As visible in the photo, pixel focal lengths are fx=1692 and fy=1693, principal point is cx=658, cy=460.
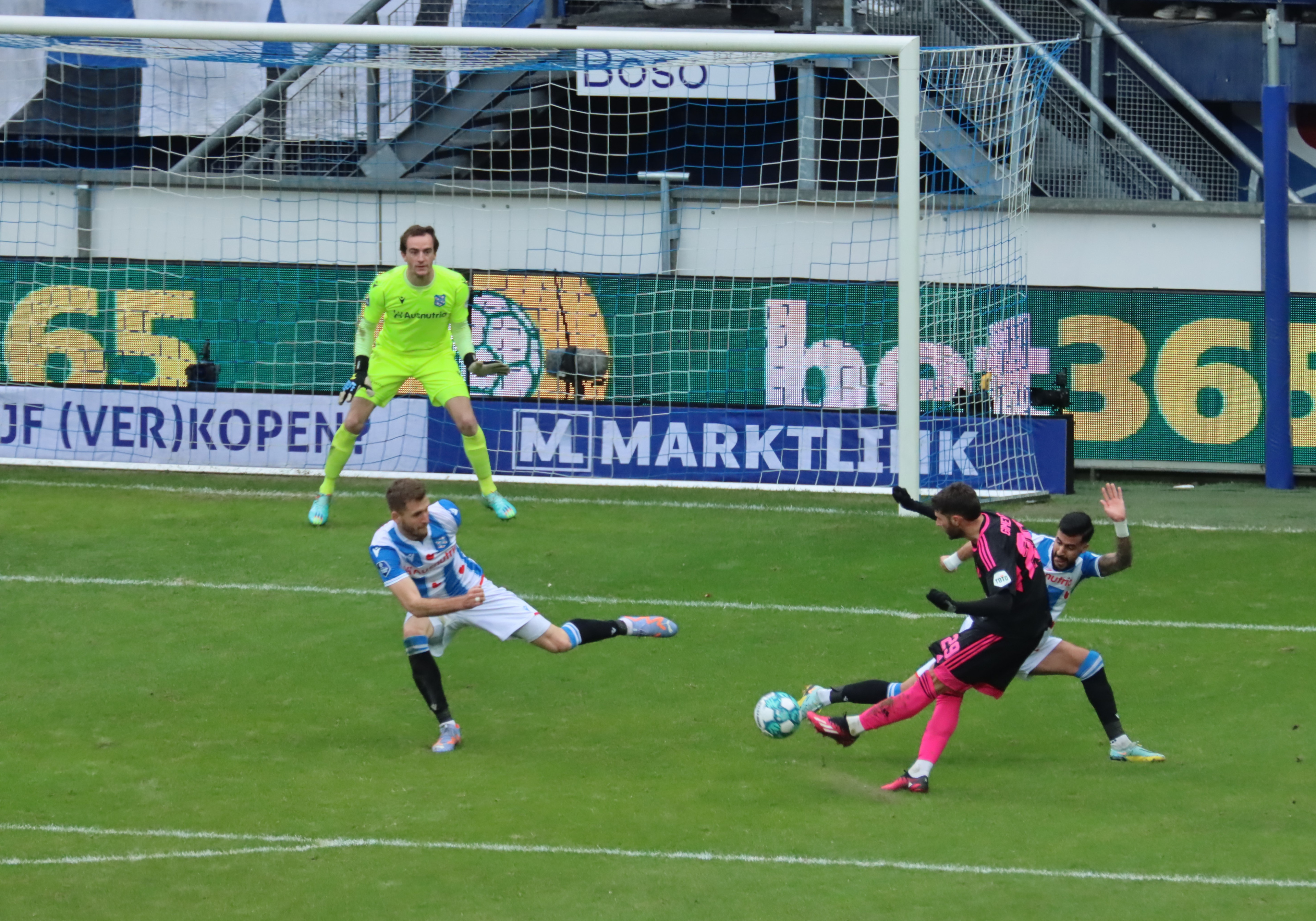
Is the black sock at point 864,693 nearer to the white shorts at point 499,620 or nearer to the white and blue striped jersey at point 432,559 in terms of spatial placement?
the white shorts at point 499,620

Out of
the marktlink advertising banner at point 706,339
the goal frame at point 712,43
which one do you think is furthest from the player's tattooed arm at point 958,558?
the marktlink advertising banner at point 706,339

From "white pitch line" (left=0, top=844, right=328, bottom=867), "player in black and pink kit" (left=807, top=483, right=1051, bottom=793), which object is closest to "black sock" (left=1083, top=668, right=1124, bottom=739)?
"player in black and pink kit" (left=807, top=483, right=1051, bottom=793)

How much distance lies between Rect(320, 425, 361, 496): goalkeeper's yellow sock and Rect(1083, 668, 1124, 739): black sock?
5.90 m

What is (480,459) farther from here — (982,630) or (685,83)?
(685,83)

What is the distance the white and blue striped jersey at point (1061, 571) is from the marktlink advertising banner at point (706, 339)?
784 centimetres

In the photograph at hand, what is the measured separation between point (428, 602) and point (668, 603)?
3.54m

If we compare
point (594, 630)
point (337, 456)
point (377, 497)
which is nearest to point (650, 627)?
point (594, 630)

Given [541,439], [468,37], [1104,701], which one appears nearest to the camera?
[1104,701]

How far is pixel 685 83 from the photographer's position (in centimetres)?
1825

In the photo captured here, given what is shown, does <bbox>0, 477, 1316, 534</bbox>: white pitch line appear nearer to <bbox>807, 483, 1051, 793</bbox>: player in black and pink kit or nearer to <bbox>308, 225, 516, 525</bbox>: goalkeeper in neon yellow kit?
<bbox>308, 225, 516, 525</bbox>: goalkeeper in neon yellow kit

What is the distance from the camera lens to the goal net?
15.0m

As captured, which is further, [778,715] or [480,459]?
[480,459]

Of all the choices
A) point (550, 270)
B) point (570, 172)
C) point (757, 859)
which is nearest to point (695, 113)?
point (570, 172)

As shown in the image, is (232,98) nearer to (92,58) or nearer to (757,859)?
(92,58)
